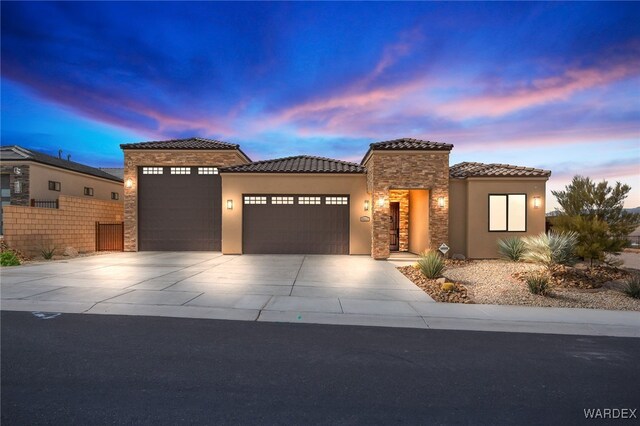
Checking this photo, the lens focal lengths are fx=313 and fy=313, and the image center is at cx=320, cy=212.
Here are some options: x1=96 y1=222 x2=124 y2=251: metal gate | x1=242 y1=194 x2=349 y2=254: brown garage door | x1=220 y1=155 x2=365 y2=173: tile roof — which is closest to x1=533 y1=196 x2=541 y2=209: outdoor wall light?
x1=220 y1=155 x2=365 y2=173: tile roof

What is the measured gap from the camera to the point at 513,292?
28.3 ft

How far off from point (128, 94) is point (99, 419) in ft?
68.1

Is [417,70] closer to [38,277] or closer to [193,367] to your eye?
[193,367]

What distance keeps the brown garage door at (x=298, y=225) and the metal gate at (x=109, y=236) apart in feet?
26.8

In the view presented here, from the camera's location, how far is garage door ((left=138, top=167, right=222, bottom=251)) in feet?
59.2

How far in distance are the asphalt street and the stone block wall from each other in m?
11.5

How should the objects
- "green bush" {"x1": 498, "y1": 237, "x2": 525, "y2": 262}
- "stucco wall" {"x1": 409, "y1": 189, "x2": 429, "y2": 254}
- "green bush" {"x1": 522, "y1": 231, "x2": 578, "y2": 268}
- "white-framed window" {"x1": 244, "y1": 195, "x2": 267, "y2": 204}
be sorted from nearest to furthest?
"green bush" {"x1": 522, "y1": 231, "x2": 578, "y2": 268}, "green bush" {"x1": 498, "y1": 237, "x2": 525, "y2": 262}, "stucco wall" {"x1": 409, "y1": 189, "x2": 429, "y2": 254}, "white-framed window" {"x1": 244, "y1": 195, "x2": 267, "y2": 204}

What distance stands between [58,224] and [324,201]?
13.9 meters

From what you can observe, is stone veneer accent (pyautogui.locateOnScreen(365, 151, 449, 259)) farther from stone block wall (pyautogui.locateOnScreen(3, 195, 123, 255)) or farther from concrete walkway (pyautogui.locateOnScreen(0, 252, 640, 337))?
stone block wall (pyautogui.locateOnScreen(3, 195, 123, 255))

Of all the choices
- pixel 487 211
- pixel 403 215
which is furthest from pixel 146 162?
pixel 487 211

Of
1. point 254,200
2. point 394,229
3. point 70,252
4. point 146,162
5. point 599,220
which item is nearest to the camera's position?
point 599,220

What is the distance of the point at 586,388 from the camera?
379 cm

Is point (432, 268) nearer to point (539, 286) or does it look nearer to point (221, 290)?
point (539, 286)

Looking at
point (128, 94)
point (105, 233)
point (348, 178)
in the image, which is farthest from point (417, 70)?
point (105, 233)
